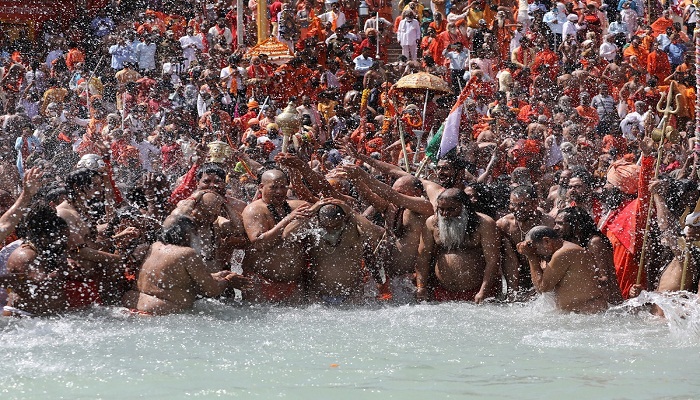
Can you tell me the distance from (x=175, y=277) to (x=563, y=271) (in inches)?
112

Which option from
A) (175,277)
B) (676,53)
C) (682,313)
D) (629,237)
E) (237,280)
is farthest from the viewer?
(676,53)

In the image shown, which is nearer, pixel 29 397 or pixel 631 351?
pixel 29 397

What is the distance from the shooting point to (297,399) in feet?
21.4

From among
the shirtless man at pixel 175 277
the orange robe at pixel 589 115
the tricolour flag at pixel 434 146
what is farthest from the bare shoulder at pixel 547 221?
the orange robe at pixel 589 115

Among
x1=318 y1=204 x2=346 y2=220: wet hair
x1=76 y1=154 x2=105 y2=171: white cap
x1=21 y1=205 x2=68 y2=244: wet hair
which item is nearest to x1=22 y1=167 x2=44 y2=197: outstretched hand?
Answer: x1=21 y1=205 x2=68 y2=244: wet hair

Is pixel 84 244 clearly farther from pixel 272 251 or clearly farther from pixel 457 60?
pixel 457 60

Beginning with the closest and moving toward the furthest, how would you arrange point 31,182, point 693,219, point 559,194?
point 31,182 → point 693,219 → point 559,194

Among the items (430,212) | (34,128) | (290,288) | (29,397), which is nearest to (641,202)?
(430,212)

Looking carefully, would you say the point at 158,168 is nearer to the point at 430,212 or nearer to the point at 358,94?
the point at 358,94

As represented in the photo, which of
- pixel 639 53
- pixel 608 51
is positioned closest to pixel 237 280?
pixel 608 51

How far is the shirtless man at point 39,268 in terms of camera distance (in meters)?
8.00

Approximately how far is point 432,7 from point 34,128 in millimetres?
6982

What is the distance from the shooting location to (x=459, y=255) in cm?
907

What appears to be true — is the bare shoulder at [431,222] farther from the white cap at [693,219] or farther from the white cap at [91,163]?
the white cap at [91,163]
